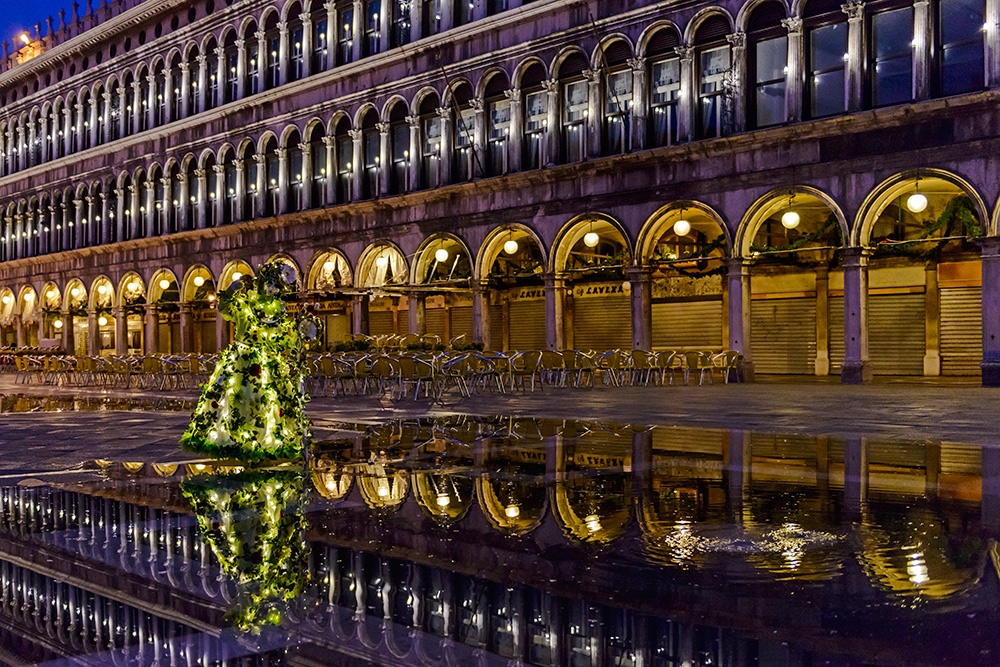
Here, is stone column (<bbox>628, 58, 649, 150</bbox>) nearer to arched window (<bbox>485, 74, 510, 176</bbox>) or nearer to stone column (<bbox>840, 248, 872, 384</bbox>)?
arched window (<bbox>485, 74, 510, 176</bbox>)

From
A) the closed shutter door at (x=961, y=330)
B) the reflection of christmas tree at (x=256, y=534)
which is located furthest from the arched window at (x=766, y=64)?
the reflection of christmas tree at (x=256, y=534)

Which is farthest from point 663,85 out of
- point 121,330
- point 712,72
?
point 121,330

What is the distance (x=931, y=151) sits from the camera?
1964cm

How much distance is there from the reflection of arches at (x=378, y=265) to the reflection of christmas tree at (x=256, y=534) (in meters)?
23.7

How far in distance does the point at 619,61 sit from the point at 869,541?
865 inches

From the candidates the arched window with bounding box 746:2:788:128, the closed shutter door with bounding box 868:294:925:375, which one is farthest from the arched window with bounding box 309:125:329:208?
the closed shutter door with bounding box 868:294:925:375

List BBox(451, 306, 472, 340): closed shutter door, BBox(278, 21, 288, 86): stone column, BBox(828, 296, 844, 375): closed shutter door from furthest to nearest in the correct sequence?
BBox(278, 21, 288, 86): stone column
BBox(451, 306, 472, 340): closed shutter door
BBox(828, 296, 844, 375): closed shutter door

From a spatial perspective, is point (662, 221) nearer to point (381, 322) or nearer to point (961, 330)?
point (961, 330)

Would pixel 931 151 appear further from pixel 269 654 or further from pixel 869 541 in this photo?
pixel 269 654

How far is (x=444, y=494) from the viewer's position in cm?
659

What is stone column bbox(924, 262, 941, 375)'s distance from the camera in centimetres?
2395

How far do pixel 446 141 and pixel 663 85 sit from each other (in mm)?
7500

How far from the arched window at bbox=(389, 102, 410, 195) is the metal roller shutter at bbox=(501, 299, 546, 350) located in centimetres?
545

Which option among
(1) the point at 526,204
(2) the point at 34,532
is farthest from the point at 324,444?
(1) the point at 526,204
